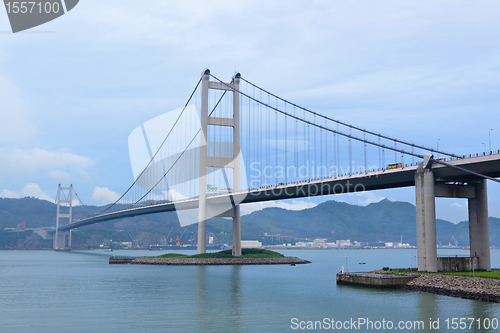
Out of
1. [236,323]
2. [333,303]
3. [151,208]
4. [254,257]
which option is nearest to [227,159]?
[254,257]

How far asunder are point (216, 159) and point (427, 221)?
40342 mm

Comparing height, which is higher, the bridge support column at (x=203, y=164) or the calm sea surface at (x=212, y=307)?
the bridge support column at (x=203, y=164)

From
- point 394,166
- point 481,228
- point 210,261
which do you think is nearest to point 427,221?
point 481,228

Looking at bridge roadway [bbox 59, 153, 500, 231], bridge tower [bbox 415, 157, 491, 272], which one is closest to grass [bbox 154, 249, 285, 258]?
bridge roadway [bbox 59, 153, 500, 231]

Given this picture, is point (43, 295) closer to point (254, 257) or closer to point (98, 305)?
point (98, 305)

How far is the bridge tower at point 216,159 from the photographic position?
7769 cm

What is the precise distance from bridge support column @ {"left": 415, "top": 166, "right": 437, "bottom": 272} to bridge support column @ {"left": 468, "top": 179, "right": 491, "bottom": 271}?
16.7 feet

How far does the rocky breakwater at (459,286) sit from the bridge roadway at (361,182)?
9243 millimetres

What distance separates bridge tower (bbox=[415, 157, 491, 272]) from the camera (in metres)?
44.7

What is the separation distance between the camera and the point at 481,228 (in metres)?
46.9

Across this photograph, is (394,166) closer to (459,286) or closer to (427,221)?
(427,221)

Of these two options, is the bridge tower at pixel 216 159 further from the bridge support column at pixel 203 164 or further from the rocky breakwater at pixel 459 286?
the rocky breakwater at pixel 459 286

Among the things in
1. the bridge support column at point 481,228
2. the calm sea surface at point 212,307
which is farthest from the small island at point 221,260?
the bridge support column at point 481,228

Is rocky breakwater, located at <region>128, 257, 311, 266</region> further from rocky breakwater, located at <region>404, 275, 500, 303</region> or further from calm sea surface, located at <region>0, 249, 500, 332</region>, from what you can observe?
rocky breakwater, located at <region>404, 275, 500, 303</region>
